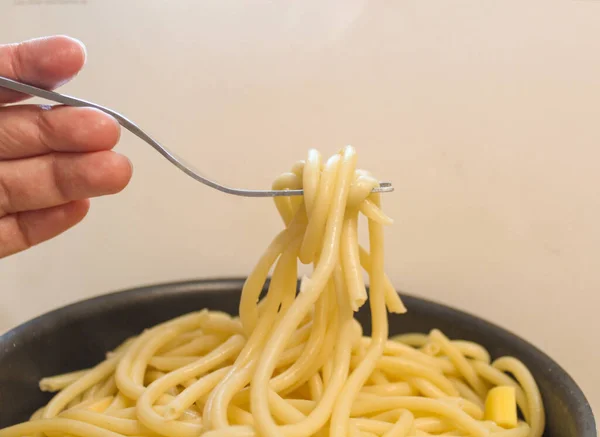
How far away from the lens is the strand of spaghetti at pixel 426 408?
677 mm

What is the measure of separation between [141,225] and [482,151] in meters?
0.67

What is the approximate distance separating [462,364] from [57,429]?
0.55 meters

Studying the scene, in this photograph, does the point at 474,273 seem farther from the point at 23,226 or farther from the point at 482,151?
the point at 23,226

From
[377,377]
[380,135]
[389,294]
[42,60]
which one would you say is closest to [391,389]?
[377,377]

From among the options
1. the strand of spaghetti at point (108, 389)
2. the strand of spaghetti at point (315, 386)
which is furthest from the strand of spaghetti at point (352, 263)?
A: the strand of spaghetti at point (108, 389)

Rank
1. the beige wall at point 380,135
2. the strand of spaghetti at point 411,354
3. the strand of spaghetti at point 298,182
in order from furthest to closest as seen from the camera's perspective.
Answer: the beige wall at point 380,135, the strand of spaghetti at point 411,354, the strand of spaghetti at point 298,182

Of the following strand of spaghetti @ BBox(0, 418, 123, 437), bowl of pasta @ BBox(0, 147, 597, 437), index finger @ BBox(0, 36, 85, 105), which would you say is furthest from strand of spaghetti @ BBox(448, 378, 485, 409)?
index finger @ BBox(0, 36, 85, 105)

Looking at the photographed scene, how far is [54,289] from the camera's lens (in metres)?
1.11

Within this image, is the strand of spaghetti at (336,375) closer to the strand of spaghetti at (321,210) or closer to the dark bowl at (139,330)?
the strand of spaghetti at (321,210)

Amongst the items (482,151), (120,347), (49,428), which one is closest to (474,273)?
(482,151)

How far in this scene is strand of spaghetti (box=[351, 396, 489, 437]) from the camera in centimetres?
68

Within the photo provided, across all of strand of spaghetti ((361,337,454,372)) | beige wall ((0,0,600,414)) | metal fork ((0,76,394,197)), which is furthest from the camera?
beige wall ((0,0,600,414))

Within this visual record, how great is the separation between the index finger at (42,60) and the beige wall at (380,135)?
1.57 ft

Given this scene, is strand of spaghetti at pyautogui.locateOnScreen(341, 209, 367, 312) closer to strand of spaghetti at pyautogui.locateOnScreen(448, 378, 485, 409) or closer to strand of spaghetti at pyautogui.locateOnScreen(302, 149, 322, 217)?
strand of spaghetti at pyautogui.locateOnScreen(302, 149, 322, 217)
